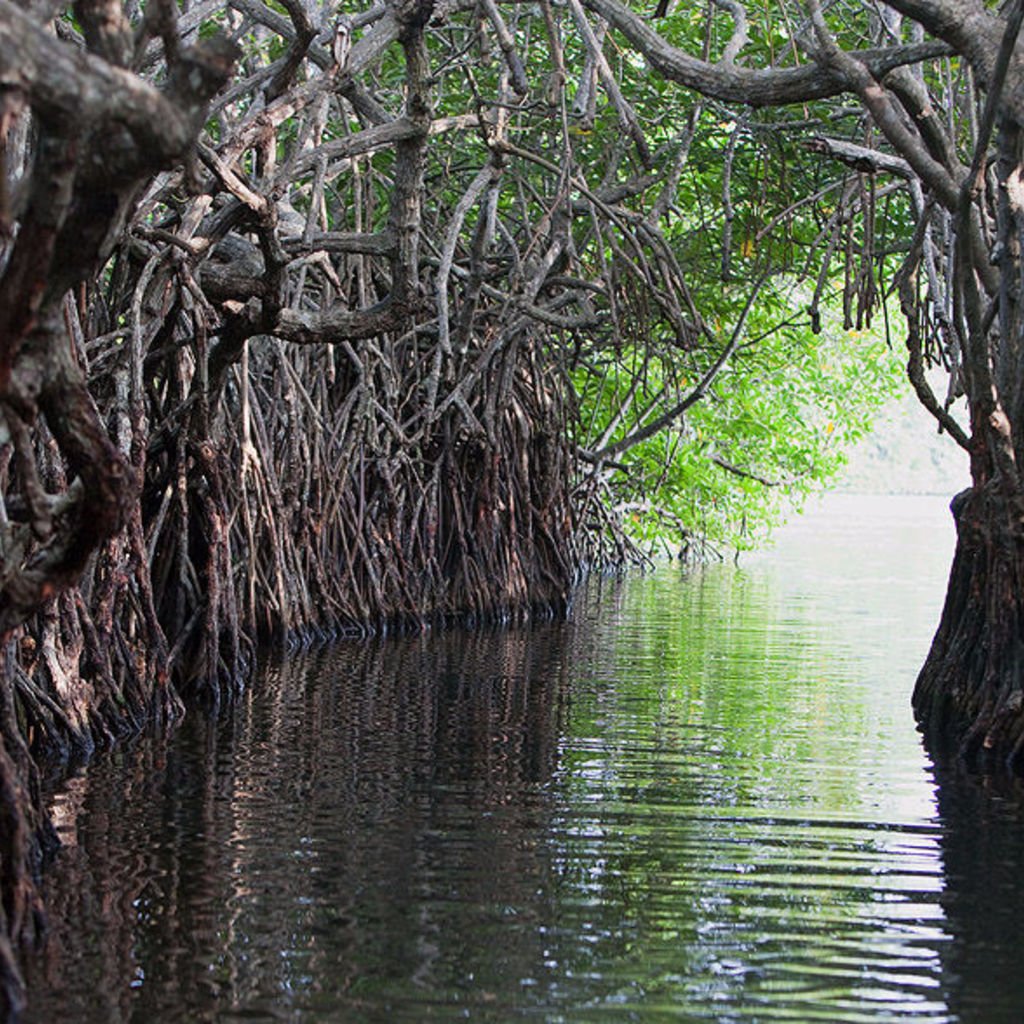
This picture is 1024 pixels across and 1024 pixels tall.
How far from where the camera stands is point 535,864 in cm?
425

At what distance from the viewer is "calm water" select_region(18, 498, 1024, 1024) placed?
327 cm

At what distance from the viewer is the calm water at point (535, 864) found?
10.7ft

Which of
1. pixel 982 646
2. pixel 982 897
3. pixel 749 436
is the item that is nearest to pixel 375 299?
pixel 982 646

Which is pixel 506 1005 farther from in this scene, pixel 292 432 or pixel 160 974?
pixel 292 432

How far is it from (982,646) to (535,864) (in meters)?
2.52

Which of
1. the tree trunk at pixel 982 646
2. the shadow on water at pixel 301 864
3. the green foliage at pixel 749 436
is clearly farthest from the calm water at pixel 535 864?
the green foliage at pixel 749 436

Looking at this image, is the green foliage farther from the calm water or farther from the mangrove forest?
the calm water

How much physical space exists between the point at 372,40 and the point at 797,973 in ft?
11.8

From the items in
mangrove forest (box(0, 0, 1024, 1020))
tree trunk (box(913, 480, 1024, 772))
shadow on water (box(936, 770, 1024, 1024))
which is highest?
mangrove forest (box(0, 0, 1024, 1020))

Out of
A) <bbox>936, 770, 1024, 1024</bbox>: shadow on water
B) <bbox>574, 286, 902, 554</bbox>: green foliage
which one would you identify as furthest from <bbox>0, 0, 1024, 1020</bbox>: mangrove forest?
<bbox>574, 286, 902, 554</bbox>: green foliage

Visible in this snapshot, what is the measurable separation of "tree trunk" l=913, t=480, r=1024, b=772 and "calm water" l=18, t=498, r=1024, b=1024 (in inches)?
7.4

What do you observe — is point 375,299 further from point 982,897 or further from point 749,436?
point 749,436

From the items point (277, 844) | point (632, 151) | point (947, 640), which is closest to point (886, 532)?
point (632, 151)

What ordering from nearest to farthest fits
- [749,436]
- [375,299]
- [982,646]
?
[982,646] → [375,299] → [749,436]
